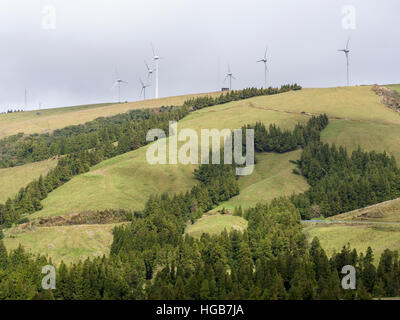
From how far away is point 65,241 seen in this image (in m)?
177

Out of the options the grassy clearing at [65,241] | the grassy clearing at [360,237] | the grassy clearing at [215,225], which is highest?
the grassy clearing at [360,237]

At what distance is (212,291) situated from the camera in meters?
125

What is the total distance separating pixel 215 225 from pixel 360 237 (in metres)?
42.5

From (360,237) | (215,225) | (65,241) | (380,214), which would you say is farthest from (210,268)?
(380,214)

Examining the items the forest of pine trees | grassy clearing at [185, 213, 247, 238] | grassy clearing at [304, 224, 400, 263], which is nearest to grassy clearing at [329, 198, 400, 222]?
grassy clearing at [304, 224, 400, 263]

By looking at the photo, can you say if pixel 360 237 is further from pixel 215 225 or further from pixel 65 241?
pixel 65 241

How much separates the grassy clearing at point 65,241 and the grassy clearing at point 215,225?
2221 cm

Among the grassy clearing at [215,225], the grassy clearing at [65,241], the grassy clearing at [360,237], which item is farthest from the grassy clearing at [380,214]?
the grassy clearing at [65,241]

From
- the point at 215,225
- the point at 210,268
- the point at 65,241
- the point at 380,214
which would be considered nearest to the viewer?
the point at 210,268

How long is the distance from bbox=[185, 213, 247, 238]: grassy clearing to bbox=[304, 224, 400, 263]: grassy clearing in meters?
21.6

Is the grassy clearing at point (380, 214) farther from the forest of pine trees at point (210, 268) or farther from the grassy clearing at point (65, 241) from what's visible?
the grassy clearing at point (65, 241)

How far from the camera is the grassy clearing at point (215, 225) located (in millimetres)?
180500
